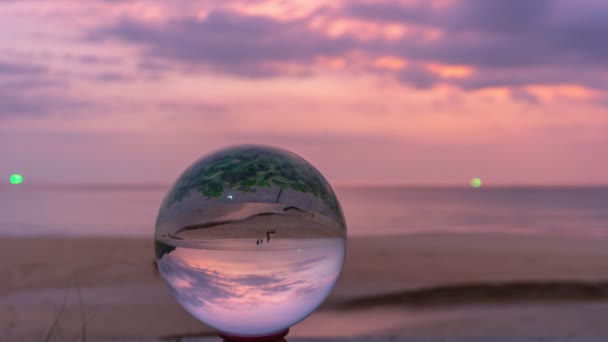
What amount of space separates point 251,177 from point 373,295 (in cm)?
640

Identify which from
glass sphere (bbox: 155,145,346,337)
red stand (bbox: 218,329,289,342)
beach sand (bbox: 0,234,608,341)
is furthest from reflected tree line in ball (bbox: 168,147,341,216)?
beach sand (bbox: 0,234,608,341)

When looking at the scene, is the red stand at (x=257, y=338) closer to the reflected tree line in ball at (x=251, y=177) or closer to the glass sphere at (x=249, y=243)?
the glass sphere at (x=249, y=243)

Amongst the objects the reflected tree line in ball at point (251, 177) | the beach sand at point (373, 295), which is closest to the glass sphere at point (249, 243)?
the reflected tree line in ball at point (251, 177)

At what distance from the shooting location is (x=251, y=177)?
2.42 metres

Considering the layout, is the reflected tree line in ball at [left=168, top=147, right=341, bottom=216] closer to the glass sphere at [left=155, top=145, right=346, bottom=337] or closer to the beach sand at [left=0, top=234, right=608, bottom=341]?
the glass sphere at [left=155, top=145, right=346, bottom=337]

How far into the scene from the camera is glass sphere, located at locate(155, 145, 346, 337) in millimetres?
2295

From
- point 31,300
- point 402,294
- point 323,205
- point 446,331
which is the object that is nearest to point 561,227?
point 402,294

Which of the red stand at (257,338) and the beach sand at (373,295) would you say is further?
the beach sand at (373,295)

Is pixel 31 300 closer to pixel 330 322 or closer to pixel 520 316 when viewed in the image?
pixel 330 322

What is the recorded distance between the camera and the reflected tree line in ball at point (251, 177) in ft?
7.88

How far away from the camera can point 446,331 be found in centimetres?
629

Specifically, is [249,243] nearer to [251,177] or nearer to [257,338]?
[251,177]

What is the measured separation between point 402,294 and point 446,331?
88.7 inches

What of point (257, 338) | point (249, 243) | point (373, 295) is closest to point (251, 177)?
point (249, 243)
